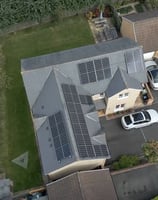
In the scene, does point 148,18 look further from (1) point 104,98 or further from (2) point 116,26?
(1) point 104,98

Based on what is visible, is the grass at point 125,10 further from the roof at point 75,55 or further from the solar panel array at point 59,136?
the solar panel array at point 59,136

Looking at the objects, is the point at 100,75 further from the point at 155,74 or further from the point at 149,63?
the point at 149,63

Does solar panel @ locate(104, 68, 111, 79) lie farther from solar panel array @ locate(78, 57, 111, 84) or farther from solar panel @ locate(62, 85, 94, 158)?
solar panel @ locate(62, 85, 94, 158)

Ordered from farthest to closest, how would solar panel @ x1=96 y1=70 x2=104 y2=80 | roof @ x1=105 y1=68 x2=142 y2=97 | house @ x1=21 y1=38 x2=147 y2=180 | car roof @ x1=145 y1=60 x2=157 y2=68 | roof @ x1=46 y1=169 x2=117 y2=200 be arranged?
1. car roof @ x1=145 y1=60 x2=157 y2=68
2. solar panel @ x1=96 y1=70 x2=104 y2=80
3. roof @ x1=105 y1=68 x2=142 y2=97
4. house @ x1=21 y1=38 x2=147 y2=180
5. roof @ x1=46 y1=169 x2=117 y2=200

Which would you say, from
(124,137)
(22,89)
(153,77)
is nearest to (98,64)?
(153,77)

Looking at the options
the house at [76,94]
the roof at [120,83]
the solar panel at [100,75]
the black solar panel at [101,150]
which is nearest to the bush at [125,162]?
the house at [76,94]

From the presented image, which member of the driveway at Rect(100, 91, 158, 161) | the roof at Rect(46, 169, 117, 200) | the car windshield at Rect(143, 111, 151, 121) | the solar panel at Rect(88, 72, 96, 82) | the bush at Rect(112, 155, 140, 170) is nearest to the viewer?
the roof at Rect(46, 169, 117, 200)

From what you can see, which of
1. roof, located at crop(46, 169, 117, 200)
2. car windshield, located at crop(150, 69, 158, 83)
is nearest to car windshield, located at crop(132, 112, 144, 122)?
car windshield, located at crop(150, 69, 158, 83)
